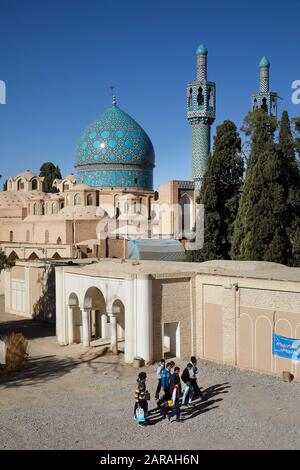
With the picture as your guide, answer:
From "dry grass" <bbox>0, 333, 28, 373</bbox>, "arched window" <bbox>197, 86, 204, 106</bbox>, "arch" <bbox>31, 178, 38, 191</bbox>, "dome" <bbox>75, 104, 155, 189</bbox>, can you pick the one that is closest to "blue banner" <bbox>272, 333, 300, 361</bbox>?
"dry grass" <bbox>0, 333, 28, 373</bbox>

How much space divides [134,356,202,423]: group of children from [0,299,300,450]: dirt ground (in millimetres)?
207

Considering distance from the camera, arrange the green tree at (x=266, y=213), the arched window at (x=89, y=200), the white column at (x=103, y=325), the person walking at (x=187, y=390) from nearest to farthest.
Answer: the person walking at (x=187, y=390) → the white column at (x=103, y=325) → the green tree at (x=266, y=213) → the arched window at (x=89, y=200)

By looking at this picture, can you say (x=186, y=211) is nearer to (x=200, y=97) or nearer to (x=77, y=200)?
(x=77, y=200)

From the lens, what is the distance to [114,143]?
45656 mm

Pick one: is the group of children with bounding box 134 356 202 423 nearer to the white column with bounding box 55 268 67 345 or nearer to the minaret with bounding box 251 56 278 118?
the white column with bounding box 55 268 67 345

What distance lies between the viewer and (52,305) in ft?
71.5

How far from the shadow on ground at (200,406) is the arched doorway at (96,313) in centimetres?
557

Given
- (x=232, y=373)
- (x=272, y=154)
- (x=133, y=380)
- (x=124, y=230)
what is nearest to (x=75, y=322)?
(x=133, y=380)

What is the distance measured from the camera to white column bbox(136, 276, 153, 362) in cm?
1417

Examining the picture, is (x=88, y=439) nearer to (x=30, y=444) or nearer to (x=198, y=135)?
(x=30, y=444)

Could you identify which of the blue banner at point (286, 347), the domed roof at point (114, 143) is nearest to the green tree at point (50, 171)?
the domed roof at point (114, 143)

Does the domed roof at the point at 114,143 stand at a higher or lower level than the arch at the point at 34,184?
higher

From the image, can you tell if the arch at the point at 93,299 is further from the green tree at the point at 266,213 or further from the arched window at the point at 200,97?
the arched window at the point at 200,97

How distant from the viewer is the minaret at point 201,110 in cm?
3900
